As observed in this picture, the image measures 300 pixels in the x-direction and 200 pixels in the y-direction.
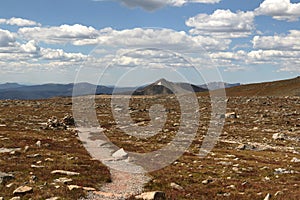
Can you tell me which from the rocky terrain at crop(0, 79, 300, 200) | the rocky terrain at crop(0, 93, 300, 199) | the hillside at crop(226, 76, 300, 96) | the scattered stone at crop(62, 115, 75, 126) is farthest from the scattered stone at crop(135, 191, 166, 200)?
the hillside at crop(226, 76, 300, 96)

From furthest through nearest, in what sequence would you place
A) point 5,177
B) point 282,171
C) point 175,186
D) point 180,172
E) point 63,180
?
point 282,171
point 180,172
point 175,186
point 63,180
point 5,177

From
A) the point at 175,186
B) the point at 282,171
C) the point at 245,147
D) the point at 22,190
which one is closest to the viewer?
the point at 22,190

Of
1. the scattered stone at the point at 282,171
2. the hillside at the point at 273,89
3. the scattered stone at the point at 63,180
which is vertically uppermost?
the hillside at the point at 273,89

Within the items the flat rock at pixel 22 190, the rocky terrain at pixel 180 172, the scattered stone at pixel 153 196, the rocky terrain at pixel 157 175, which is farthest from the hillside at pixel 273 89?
the flat rock at pixel 22 190

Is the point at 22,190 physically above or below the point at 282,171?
above

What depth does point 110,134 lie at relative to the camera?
179 feet

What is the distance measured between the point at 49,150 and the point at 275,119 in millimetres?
53271

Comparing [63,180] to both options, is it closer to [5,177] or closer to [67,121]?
[5,177]

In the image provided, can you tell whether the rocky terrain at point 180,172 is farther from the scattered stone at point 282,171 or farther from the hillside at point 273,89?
the hillside at point 273,89

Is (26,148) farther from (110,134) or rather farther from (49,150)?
(110,134)

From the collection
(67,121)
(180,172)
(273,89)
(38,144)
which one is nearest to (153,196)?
(180,172)

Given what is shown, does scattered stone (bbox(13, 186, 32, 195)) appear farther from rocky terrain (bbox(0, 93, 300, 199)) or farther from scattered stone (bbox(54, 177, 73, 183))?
scattered stone (bbox(54, 177, 73, 183))

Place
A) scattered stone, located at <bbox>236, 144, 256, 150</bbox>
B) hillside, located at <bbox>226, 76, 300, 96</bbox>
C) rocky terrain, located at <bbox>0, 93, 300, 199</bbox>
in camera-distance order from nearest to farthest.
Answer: rocky terrain, located at <bbox>0, 93, 300, 199</bbox>
scattered stone, located at <bbox>236, 144, 256, 150</bbox>
hillside, located at <bbox>226, 76, 300, 96</bbox>

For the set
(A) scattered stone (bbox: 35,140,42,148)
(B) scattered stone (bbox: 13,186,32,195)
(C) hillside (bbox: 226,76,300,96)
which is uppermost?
(C) hillside (bbox: 226,76,300,96)
